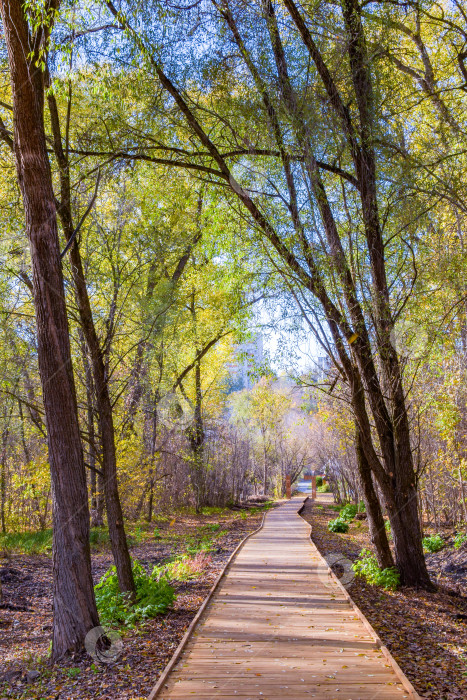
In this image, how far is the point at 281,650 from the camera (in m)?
4.59

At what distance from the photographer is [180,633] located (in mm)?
5465

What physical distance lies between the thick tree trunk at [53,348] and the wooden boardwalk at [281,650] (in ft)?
4.08

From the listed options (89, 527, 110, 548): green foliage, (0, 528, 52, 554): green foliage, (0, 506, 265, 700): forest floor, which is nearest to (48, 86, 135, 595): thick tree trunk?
(0, 506, 265, 700): forest floor

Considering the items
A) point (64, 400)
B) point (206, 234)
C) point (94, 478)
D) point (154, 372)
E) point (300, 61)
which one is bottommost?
point (94, 478)

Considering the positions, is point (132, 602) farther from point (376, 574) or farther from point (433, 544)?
point (433, 544)

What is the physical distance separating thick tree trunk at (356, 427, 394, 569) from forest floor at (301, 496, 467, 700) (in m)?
0.49

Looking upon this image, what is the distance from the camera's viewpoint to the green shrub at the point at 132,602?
597 cm

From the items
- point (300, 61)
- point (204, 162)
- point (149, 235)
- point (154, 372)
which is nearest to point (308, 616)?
point (149, 235)

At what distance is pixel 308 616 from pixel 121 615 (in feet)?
6.71

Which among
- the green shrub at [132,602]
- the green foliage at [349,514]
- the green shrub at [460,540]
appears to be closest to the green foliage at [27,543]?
the green shrub at [132,602]

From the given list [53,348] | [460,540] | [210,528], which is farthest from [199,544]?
[53,348]

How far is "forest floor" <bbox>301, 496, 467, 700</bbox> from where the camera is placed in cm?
447

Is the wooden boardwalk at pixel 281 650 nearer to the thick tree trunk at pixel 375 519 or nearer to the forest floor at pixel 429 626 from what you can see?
the forest floor at pixel 429 626

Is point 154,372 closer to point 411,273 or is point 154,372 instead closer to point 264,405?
point 411,273
